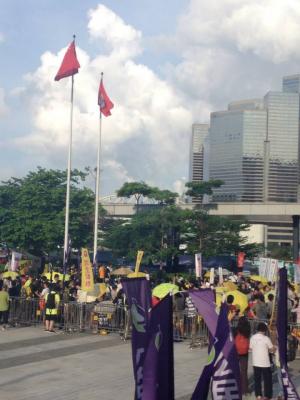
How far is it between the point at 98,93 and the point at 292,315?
21042mm

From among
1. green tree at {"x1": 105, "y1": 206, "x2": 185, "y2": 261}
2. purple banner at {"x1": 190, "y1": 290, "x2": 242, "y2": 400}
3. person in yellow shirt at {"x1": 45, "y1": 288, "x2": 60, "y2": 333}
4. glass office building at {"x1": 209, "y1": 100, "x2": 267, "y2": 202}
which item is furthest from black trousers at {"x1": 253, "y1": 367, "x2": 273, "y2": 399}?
glass office building at {"x1": 209, "y1": 100, "x2": 267, "y2": 202}

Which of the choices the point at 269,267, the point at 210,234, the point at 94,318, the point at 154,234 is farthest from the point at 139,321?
the point at 154,234

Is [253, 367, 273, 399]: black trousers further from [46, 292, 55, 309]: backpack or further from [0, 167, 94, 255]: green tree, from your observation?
[0, 167, 94, 255]: green tree

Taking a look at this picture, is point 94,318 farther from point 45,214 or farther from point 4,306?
point 45,214

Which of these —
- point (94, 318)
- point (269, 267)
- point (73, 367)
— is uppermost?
point (269, 267)

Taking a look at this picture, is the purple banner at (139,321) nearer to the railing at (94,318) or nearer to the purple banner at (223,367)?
the purple banner at (223,367)

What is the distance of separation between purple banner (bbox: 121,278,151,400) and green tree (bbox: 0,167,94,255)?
40456mm

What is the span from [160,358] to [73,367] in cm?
867

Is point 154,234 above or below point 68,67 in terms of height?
below

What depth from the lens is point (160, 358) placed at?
6340 millimetres

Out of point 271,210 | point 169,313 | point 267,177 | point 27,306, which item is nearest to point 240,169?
point 267,177

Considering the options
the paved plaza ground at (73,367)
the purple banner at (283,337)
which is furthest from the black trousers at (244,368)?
the purple banner at (283,337)

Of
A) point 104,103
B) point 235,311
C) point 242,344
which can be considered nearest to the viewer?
point 242,344

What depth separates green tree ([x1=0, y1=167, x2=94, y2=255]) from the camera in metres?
48.5
